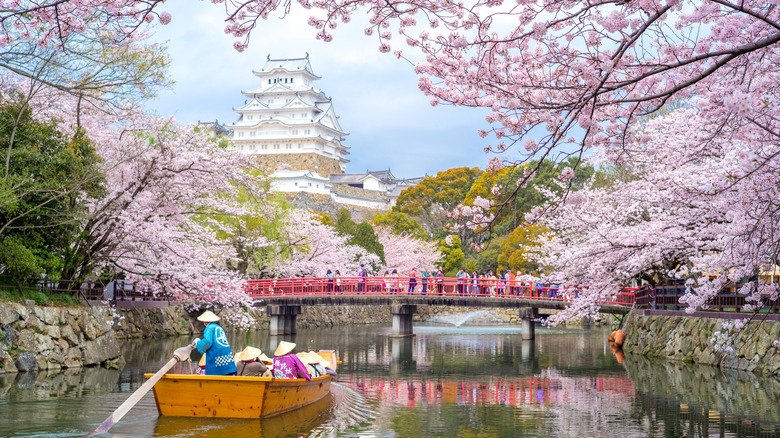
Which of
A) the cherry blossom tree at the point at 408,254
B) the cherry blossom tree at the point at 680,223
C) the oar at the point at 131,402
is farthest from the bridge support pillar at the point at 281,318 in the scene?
the oar at the point at 131,402

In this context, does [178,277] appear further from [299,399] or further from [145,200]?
[299,399]

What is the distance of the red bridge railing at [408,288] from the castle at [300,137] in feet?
129

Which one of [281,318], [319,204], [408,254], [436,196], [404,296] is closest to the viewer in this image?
[404,296]

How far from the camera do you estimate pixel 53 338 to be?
1549 cm

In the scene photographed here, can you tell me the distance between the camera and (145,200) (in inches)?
699

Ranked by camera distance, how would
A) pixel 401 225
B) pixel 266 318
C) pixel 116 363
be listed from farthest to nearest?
pixel 401 225 → pixel 266 318 → pixel 116 363

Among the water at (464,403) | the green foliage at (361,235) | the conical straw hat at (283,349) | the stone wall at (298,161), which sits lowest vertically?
the water at (464,403)

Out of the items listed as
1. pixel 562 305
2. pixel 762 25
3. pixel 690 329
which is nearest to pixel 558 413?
pixel 762 25

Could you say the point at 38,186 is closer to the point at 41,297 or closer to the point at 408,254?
the point at 41,297

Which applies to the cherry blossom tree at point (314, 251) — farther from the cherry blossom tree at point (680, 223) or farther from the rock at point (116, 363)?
the rock at point (116, 363)

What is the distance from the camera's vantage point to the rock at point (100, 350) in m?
16.5

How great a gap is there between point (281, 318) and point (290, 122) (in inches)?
1855

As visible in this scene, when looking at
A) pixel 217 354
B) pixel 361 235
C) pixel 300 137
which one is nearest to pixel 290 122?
pixel 300 137

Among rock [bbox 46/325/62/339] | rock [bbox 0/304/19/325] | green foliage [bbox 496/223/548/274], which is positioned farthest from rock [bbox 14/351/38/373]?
green foliage [bbox 496/223/548/274]
